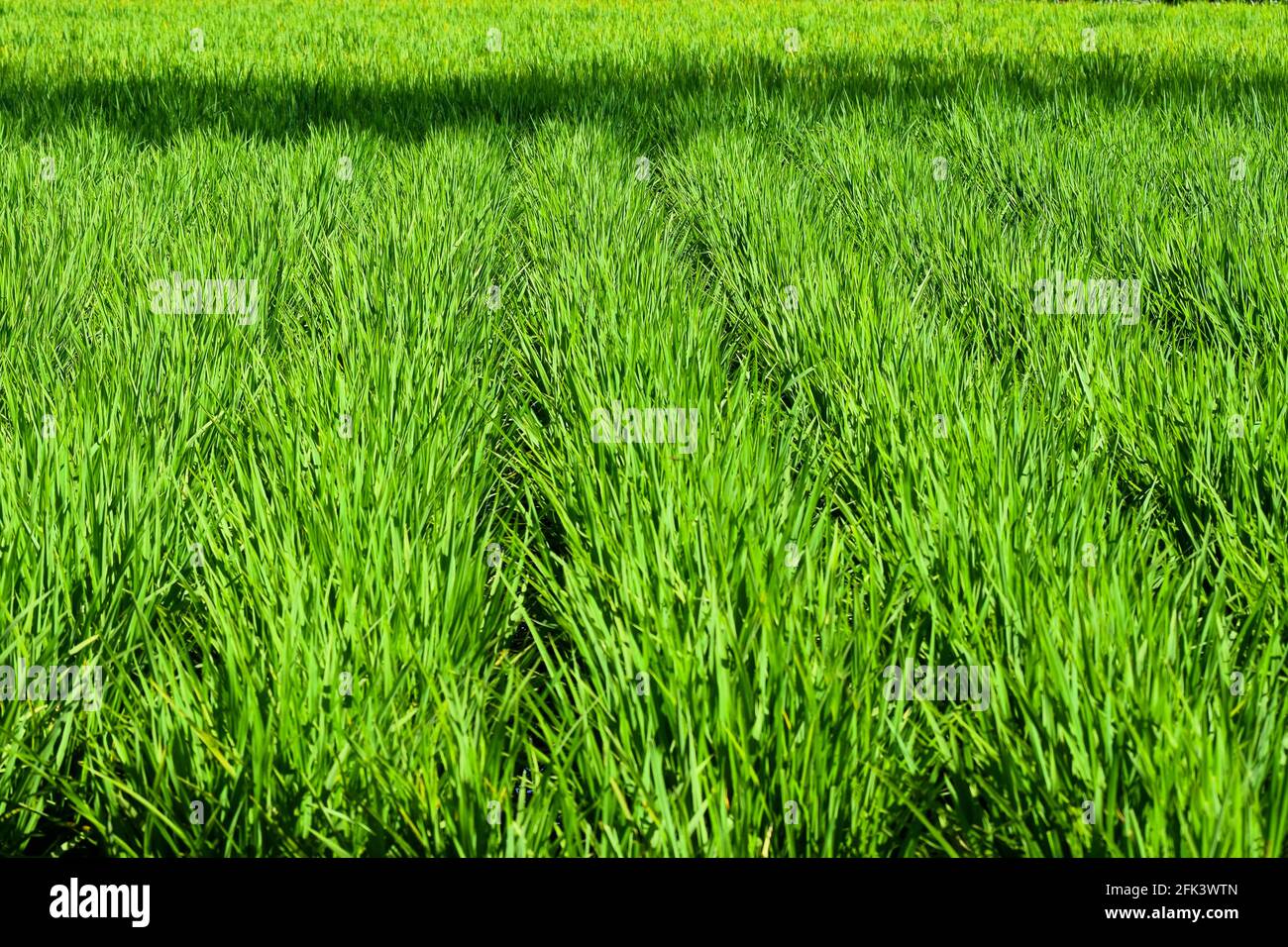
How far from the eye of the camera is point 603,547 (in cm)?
137

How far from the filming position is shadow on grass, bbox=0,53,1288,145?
4.36 meters

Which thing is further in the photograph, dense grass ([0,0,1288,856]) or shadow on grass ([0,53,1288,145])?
shadow on grass ([0,53,1288,145])

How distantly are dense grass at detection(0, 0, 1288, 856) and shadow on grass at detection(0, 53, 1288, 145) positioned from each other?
0.56 meters

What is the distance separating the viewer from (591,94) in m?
5.02

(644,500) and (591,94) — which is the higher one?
(591,94)

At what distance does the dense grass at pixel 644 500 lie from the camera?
0.95 m

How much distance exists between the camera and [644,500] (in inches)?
55.3

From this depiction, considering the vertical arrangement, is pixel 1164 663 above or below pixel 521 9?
below

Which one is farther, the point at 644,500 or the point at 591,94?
the point at 591,94

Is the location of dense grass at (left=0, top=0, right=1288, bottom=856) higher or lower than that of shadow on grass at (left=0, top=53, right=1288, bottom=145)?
lower

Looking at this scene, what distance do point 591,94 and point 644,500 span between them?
13.3 ft
